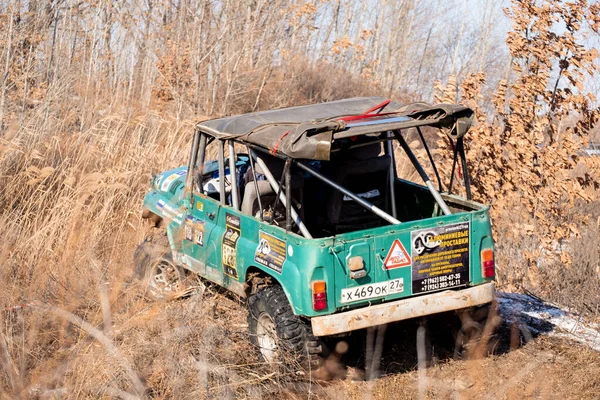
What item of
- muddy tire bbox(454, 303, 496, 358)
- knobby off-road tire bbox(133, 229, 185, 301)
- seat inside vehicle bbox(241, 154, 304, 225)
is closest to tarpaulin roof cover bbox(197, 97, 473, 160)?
seat inside vehicle bbox(241, 154, 304, 225)

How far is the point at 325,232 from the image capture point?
6688 mm

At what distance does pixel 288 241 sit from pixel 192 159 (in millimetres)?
Answer: 1665

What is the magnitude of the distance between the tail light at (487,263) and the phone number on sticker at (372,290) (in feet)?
2.21

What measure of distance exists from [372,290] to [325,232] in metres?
1.29

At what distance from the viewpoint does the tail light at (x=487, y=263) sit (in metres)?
5.82

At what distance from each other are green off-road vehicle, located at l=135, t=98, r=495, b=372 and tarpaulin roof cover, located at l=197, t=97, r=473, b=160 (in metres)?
0.01

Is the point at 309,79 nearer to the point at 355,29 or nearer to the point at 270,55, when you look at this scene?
the point at 270,55

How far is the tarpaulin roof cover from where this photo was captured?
17.4 ft

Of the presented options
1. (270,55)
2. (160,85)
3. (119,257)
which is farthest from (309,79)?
(119,257)

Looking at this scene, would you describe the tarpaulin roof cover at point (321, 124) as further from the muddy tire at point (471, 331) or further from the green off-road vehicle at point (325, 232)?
the muddy tire at point (471, 331)

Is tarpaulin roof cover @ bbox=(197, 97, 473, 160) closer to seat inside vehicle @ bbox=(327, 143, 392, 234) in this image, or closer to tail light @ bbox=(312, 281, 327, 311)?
seat inside vehicle @ bbox=(327, 143, 392, 234)

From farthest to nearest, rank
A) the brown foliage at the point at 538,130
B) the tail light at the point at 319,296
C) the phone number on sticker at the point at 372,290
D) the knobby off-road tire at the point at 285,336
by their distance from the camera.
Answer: the brown foliage at the point at 538,130 → the knobby off-road tire at the point at 285,336 → the phone number on sticker at the point at 372,290 → the tail light at the point at 319,296

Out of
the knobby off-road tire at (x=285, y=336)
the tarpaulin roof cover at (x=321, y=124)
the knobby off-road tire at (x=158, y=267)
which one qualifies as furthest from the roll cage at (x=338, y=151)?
the knobby off-road tire at (x=158, y=267)

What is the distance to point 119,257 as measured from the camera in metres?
7.89
